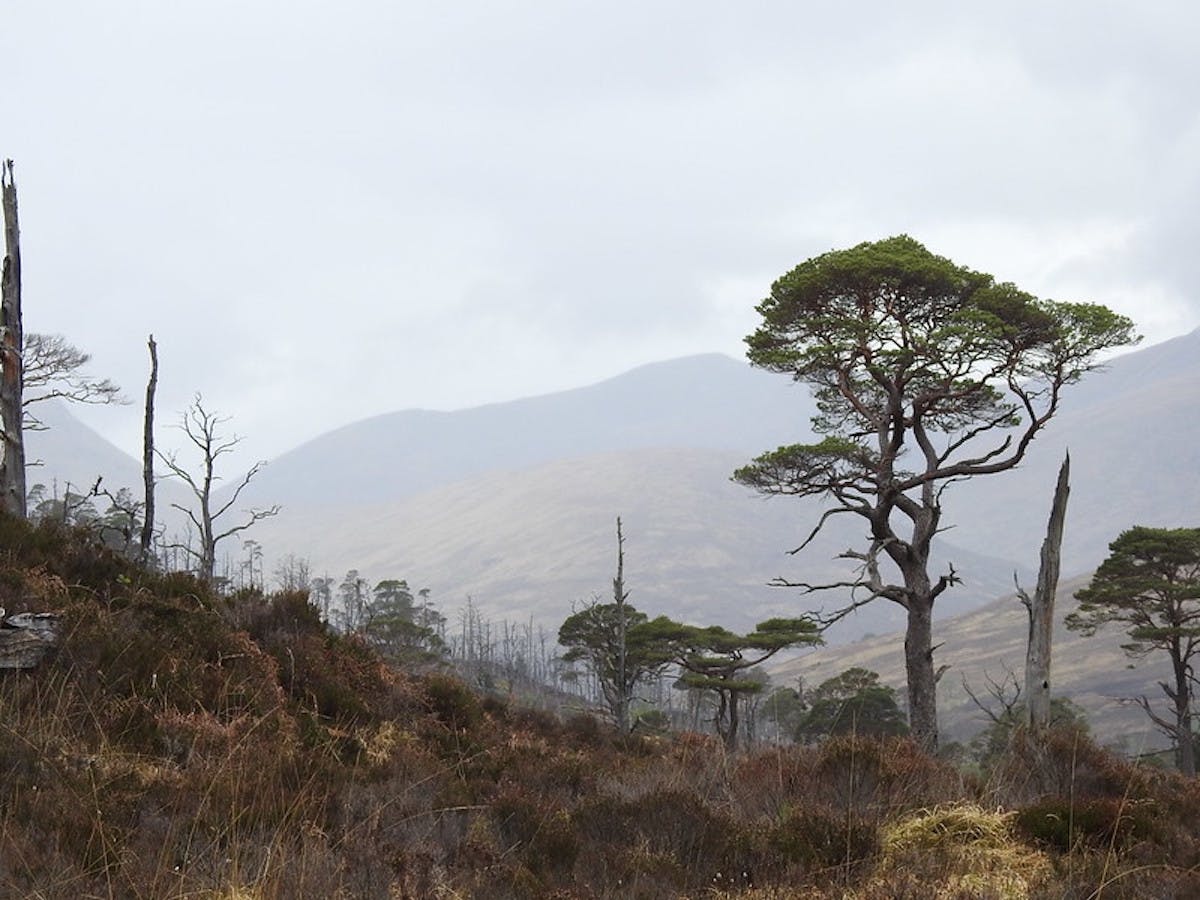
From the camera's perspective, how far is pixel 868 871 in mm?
3977

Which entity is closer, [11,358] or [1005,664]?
[11,358]

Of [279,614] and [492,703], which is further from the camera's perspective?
[492,703]

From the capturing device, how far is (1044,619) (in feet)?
43.0

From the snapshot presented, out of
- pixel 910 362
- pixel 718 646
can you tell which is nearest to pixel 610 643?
pixel 718 646

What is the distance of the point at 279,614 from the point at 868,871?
24.5ft

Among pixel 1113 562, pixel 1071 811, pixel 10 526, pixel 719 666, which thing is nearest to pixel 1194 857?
pixel 1071 811

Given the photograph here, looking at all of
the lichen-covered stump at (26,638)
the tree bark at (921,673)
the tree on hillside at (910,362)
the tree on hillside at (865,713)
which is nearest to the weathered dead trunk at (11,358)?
the lichen-covered stump at (26,638)

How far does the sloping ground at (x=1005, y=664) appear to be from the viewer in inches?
4316

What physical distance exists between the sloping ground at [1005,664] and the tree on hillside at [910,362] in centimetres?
9006

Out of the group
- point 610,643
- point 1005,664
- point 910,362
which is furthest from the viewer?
point 1005,664

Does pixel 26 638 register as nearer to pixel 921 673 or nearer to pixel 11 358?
pixel 11 358

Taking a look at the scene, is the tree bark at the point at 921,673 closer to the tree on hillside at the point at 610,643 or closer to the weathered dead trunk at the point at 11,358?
the weathered dead trunk at the point at 11,358

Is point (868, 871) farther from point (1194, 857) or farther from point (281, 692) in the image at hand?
point (281, 692)

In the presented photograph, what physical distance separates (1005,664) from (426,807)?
115m
